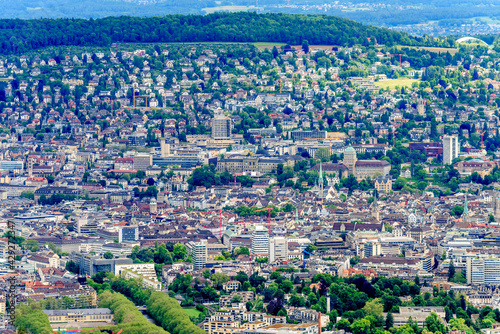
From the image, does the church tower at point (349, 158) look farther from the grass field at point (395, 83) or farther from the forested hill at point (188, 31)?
the forested hill at point (188, 31)

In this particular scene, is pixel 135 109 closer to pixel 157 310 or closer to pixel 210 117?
pixel 210 117

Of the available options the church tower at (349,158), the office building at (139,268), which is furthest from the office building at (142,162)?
the office building at (139,268)

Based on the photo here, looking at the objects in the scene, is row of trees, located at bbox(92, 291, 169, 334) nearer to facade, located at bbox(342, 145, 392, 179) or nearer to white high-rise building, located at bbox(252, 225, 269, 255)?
white high-rise building, located at bbox(252, 225, 269, 255)

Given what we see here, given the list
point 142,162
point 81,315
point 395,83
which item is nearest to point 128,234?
point 81,315

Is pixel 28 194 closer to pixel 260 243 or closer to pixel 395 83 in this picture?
pixel 260 243

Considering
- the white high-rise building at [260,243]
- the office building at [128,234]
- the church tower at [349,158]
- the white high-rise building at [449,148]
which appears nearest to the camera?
the white high-rise building at [260,243]

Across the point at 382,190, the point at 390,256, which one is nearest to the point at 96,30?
the point at 382,190
